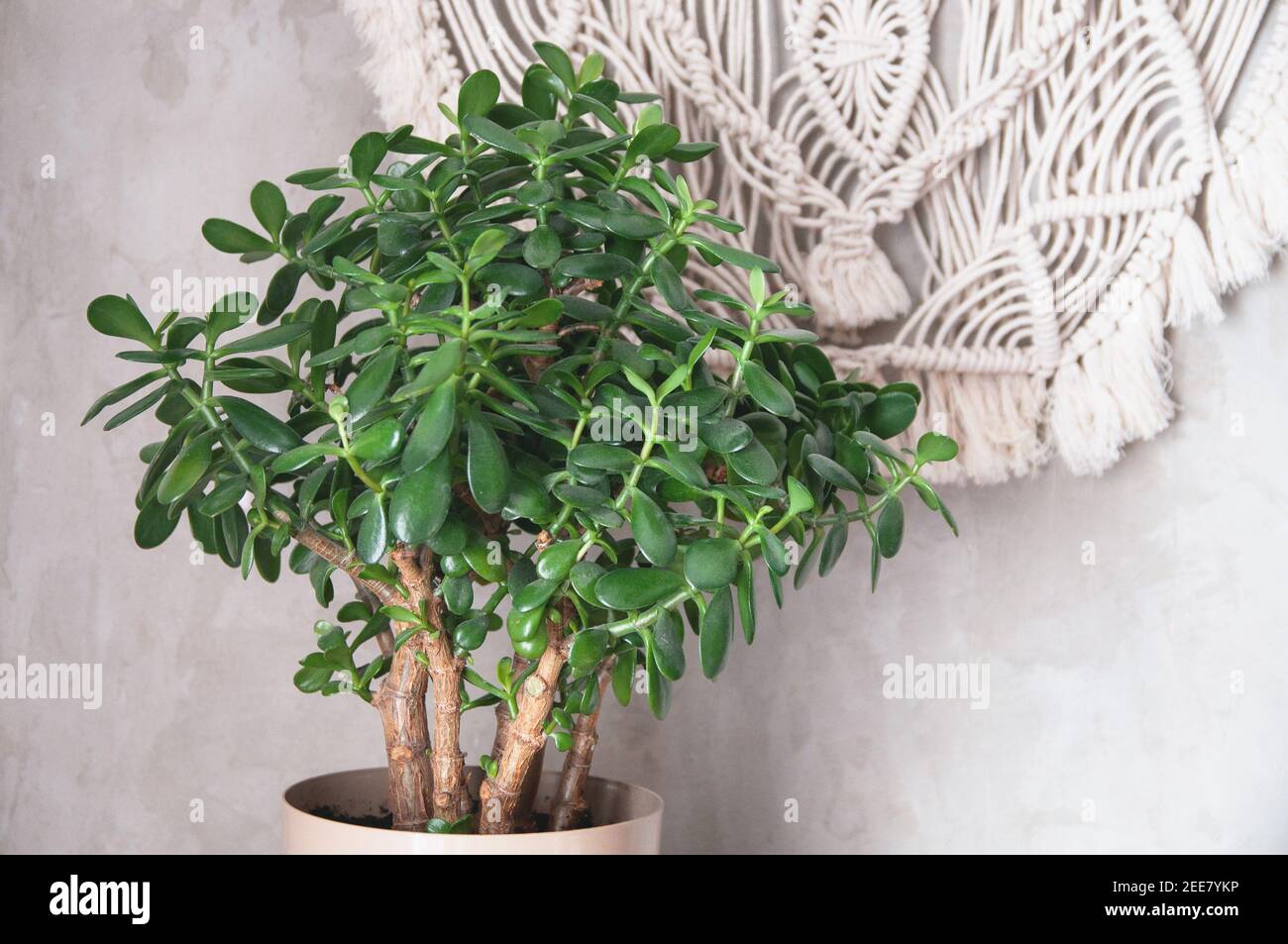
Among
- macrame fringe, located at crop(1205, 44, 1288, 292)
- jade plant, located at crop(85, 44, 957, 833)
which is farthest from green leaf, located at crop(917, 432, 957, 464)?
macrame fringe, located at crop(1205, 44, 1288, 292)

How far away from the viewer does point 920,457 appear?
2.55ft

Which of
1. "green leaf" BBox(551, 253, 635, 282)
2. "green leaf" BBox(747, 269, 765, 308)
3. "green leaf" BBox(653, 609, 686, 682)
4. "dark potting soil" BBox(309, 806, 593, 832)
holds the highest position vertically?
"green leaf" BBox(551, 253, 635, 282)

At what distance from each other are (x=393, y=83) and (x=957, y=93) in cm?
58

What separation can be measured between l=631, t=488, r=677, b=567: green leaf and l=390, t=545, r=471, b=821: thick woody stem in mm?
200

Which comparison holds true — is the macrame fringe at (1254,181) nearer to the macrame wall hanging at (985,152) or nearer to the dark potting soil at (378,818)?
the macrame wall hanging at (985,152)

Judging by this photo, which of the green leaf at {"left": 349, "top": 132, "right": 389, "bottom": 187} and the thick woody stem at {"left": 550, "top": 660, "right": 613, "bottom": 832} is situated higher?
the green leaf at {"left": 349, "top": 132, "right": 389, "bottom": 187}

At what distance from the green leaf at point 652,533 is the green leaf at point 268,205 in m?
0.36

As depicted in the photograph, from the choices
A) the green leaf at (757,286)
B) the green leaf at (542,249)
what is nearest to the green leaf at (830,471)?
the green leaf at (757,286)

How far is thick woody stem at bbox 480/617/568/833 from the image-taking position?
0.74m

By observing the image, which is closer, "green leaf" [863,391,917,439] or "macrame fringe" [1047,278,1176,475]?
"green leaf" [863,391,917,439]

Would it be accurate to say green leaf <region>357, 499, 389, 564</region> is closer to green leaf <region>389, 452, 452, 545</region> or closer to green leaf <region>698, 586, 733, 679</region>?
green leaf <region>389, 452, 452, 545</region>

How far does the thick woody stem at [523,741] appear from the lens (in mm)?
744

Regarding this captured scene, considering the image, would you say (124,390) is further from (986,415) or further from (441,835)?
(986,415)
